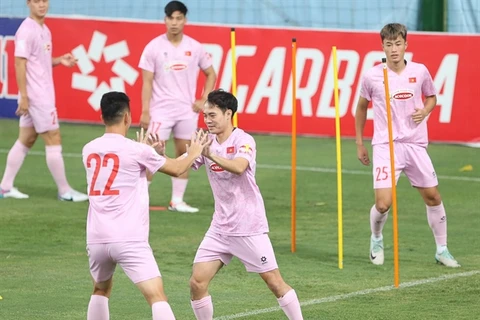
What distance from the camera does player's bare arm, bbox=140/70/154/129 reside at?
583 inches

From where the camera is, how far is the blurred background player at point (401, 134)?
1192cm

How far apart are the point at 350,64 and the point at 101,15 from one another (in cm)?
528

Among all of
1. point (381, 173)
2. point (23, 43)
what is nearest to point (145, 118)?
point (23, 43)

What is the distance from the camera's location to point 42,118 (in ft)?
50.8

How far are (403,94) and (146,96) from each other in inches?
154

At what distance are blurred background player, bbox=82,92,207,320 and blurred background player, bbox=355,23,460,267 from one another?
3823mm

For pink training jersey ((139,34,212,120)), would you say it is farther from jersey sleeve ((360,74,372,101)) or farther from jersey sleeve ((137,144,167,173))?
jersey sleeve ((137,144,167,173))

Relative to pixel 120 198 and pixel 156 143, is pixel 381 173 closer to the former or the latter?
pixel 156 143

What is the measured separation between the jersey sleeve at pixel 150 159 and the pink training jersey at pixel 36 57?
7093mm

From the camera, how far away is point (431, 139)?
1956 cm

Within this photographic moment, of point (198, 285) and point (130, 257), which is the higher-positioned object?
point (130, 257)

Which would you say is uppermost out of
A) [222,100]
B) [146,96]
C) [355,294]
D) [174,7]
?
[174,7]

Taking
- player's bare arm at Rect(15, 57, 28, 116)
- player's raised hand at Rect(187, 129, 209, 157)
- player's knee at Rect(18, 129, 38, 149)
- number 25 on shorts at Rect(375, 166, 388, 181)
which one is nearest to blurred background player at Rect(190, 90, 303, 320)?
player's raised hand at Rect(187, 129, 209, 157)

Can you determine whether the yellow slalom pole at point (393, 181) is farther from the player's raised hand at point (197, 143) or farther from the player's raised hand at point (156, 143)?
the player's raised hand at point (156, 143)
